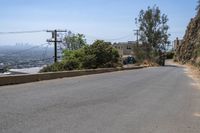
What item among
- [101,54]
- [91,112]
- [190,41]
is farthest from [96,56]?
[190,41]

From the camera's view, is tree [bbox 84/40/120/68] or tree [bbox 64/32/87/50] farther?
A: tree [bbox 64/32/87/50]

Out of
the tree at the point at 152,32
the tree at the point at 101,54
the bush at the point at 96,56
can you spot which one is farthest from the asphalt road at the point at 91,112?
the tree at the point at 152,32

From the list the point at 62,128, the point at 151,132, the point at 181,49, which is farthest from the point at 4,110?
the point at 181,49

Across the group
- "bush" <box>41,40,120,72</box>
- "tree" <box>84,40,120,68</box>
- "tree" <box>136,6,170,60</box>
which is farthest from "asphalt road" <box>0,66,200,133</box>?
"tree" <box>136,6,170,60</box>

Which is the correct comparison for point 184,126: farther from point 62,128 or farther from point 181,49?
point 181,49

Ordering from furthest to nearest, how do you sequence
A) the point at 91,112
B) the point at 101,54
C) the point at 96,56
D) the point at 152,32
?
the point at 152,32 < the point at 101,54 < the point at 96,56 < the point at 91,112

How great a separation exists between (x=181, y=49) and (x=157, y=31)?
22637mm

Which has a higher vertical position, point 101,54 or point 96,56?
point 101,54

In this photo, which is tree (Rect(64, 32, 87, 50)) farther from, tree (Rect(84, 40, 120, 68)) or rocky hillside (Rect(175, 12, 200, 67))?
tree (Rect(84, 40, 120, 68))

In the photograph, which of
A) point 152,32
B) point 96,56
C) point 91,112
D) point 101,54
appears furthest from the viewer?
point 152,32

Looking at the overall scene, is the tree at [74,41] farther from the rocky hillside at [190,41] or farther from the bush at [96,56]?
the bush at [96,56]

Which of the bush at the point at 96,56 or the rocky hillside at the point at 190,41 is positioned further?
the rocky hillside at the point at 190,41

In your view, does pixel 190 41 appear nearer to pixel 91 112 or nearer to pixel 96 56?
pixel 96 56

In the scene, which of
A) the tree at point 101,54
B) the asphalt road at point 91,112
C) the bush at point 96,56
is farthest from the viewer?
the tree at point 101,54
